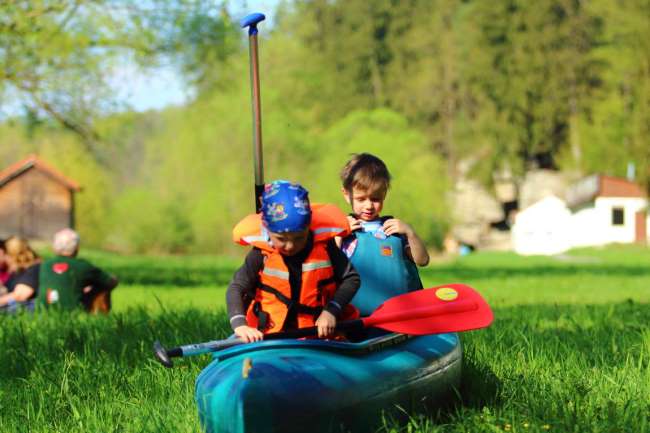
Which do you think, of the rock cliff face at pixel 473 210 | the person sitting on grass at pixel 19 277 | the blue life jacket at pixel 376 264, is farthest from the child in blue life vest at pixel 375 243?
the rock cliff face at pixel 473 210

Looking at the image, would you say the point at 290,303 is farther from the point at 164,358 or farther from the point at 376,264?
the point at 376,264

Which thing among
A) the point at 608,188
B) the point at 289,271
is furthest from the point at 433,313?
the point at 608,188

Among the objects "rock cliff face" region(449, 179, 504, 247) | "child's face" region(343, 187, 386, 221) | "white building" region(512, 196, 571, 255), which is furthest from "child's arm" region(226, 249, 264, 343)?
"rock cliff face" region(449, 179, 504, 247)

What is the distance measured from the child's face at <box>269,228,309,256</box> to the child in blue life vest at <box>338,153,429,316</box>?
2.64 feet

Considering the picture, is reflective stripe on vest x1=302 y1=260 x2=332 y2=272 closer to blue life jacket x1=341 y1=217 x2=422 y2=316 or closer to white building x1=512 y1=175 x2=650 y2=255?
blue life jacket x1=341 y1=217 x2=422 y2=316

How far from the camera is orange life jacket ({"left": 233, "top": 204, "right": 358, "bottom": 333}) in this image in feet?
14.2

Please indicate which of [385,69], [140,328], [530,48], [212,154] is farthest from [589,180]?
[140,328]

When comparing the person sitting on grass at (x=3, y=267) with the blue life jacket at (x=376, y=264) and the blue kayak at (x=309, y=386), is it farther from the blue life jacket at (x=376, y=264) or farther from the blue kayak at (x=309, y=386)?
the blue kayak at (x=309, y=386)

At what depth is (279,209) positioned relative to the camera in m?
4.14

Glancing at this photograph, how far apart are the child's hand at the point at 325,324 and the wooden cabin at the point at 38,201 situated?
55676 millimetres

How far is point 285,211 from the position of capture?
414 centimetres

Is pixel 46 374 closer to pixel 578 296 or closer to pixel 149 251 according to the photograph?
pixel 578 296

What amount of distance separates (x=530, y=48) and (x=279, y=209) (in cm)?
5715

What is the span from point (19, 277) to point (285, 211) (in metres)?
6.68
